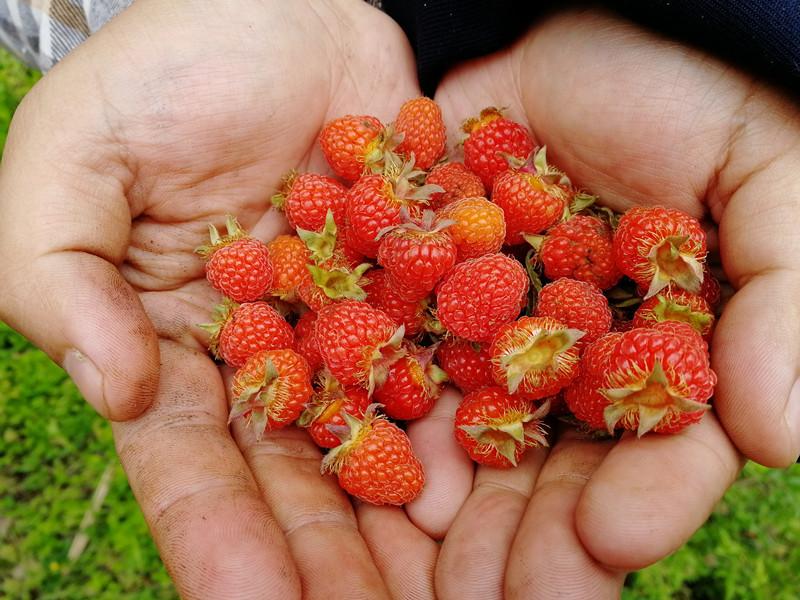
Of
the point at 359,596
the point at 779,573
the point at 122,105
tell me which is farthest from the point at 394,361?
the point at 779,573

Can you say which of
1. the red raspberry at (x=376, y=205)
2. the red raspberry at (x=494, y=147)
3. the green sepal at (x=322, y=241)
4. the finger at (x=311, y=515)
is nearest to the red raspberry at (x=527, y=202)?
the red raspberry at (x=494, y=147)

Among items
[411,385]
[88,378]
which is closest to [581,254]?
[411,385]

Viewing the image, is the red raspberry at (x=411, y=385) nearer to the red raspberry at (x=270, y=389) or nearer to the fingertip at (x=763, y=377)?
the red raspberry at (x=270, y=389)

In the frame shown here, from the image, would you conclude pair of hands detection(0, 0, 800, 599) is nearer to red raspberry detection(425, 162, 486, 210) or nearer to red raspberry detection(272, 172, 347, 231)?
red raspberry detection(272, 172, 347, 231)

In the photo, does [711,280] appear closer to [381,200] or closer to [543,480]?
[543,480]

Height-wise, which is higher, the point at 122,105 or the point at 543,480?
the point at 122,105

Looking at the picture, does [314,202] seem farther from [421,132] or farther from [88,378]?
[88,378]
